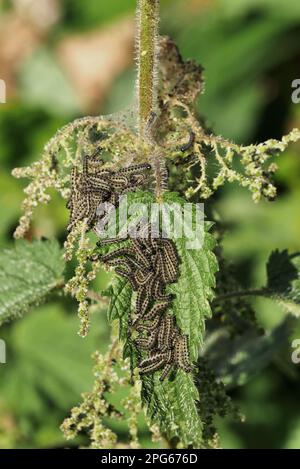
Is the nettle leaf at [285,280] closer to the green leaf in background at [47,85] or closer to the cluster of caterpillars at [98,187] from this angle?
the cluster of caterpillars at [98,187]

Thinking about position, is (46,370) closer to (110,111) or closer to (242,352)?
(242,352)

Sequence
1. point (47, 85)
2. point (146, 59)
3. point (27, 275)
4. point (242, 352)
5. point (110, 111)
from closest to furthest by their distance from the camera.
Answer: point (146, 59) → point (27, 275) → point (242, 352) → point (110, 111) → point (47, 85)

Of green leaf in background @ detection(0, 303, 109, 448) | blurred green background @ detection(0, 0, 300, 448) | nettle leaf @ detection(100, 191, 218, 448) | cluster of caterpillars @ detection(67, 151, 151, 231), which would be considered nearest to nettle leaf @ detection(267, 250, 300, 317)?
nettle leaf @ detection(100, 191, 218, 448)

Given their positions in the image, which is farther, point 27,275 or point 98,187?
point 27,275

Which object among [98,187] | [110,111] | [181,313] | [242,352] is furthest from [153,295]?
[110,111]

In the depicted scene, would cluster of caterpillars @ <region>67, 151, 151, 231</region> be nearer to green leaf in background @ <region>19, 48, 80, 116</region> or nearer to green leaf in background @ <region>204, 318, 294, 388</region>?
green leaf in background @ <region>204, 318, 294, 388</region>

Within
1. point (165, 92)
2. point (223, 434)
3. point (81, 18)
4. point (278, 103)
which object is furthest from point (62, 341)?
point (81, 18)

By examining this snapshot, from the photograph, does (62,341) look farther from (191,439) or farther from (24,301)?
(191,439)
